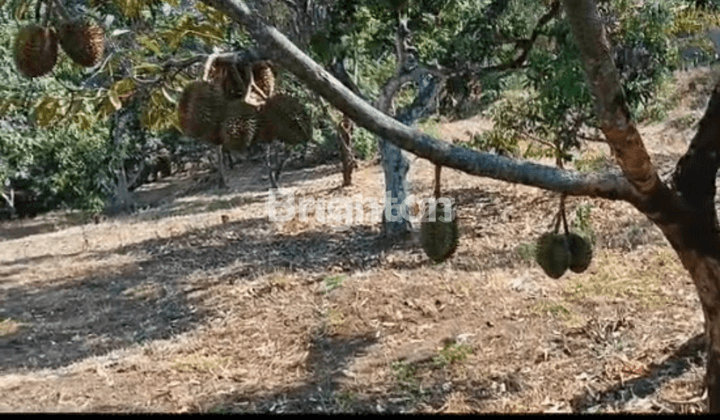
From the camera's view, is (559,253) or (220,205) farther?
(220,205)

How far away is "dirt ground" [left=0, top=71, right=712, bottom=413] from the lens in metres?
3.79

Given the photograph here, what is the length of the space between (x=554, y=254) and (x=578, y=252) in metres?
0.11

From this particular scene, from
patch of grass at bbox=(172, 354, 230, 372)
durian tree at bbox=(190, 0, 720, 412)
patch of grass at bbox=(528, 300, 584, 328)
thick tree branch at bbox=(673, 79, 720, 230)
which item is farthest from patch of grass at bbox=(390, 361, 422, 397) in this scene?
thick tree branch at bbox=(673, 79, 720, 230)

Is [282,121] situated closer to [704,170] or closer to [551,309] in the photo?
[704,170]

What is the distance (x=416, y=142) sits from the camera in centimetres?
182

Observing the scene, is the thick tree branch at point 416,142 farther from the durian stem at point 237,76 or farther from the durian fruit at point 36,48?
the durian fruit at point 36,48

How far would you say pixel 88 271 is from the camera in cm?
884

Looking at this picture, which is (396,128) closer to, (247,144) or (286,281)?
(247,144)

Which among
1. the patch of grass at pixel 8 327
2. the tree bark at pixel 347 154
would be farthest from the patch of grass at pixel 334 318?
the tree bark at pixel 347 154

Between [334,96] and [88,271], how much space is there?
7.73 meters

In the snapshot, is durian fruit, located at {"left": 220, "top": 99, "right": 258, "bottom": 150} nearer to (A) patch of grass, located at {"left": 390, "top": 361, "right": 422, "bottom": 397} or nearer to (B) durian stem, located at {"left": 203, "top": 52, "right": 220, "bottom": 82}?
(B) durian stem, located at {"left": 203, "top": 52, "right": 220, "bottom": 82}

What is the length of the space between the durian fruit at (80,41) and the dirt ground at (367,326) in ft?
7.17

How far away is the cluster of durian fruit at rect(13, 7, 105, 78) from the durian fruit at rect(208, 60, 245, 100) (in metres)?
0.66

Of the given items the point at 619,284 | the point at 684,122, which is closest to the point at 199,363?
the point at 619,284
